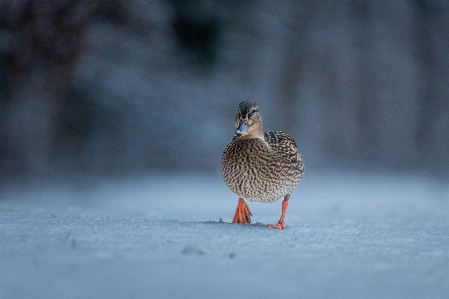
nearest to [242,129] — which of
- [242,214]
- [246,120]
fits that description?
[246,120]

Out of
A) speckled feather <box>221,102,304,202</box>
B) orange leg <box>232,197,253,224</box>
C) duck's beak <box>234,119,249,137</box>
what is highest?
duck's beak <box>234,119,249,137</box>

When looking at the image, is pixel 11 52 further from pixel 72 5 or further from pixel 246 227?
pixel 246 227

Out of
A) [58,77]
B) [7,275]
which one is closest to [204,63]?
[58,77]

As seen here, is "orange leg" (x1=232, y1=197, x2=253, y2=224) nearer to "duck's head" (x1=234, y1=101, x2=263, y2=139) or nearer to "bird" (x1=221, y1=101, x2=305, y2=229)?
"bird" (x1=221, y1=101, x2=305, y2=229)

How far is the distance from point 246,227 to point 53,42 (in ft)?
4.92

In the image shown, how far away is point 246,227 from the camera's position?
92 centimetres

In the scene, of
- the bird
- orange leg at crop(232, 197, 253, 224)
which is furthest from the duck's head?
orange leg at crop(232, 197, 253, 224)

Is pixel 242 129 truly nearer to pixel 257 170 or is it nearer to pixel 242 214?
pixel 257 170

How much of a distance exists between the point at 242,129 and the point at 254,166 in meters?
0.08

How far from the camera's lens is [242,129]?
3.17 ft

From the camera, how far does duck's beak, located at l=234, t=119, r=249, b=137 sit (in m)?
0.96

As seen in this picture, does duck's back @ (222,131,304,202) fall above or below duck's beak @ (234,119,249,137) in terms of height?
below

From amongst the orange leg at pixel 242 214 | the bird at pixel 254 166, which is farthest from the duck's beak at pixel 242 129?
the orange leg at pixel 242 214

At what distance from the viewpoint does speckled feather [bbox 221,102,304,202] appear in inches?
39.7
